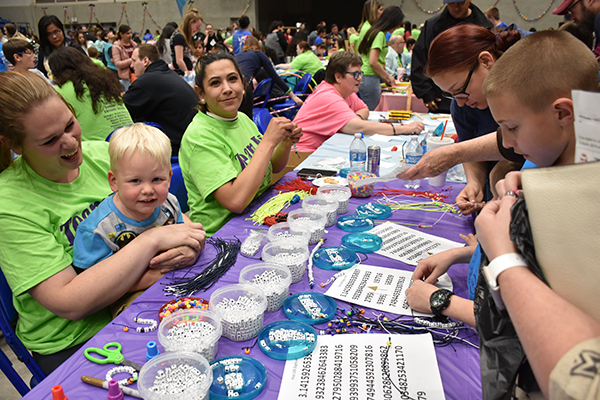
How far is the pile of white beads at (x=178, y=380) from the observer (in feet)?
2.79

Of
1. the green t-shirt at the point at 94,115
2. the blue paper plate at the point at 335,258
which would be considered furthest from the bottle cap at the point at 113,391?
the green t-shirt at the point at 94,115

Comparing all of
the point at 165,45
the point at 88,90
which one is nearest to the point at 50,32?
the point at 88,90

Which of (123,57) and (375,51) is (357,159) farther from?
(123,57)

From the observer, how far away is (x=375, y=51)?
18.3 feet

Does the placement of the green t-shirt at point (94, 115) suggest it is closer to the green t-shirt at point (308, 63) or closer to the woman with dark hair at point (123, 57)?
the green t-shirt at point (308, 63)

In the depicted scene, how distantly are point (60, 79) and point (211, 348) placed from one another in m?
3.02

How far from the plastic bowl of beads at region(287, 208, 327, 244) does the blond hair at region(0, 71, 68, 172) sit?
1.04m

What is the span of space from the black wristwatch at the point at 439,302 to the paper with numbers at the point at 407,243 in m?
0.33

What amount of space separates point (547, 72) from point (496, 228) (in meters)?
0.43

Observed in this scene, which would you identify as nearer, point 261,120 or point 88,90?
point 88,90

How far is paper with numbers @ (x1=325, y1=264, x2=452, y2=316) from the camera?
124 cm

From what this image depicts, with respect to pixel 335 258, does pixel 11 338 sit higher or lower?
lower

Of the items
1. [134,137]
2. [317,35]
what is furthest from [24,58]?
[317,35]

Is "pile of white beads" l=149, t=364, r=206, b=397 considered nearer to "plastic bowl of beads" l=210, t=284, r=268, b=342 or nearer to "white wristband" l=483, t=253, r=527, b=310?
"plastic bowl of beads" l=210, t=284, r=268, b=342
